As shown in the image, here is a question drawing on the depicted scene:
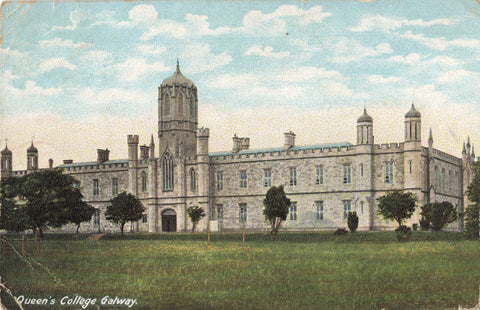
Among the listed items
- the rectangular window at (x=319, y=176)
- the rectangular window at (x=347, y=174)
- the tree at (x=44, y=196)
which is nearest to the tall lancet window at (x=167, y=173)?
the rectangular window at (x=319, y=176)

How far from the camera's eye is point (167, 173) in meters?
49.4

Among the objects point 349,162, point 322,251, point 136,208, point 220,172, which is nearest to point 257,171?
point 220,172

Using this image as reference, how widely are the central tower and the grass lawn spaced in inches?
884

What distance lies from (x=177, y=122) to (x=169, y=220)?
7.56 metres

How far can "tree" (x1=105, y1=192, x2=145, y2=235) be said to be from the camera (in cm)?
3900

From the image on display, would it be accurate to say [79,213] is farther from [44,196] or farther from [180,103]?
[180,103]

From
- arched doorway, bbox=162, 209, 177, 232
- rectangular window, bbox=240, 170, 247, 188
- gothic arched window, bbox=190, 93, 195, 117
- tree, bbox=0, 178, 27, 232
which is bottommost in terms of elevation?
arched doorway, bbox=162, 209, 177, 232

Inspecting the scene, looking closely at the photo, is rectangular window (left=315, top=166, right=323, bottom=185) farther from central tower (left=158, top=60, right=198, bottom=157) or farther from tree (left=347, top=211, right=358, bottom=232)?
central tower (left=158, top=60, right=198, bottom=157)

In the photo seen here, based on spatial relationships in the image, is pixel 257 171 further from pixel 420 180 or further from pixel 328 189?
pixel 420 180

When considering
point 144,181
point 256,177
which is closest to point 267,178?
point 256,177

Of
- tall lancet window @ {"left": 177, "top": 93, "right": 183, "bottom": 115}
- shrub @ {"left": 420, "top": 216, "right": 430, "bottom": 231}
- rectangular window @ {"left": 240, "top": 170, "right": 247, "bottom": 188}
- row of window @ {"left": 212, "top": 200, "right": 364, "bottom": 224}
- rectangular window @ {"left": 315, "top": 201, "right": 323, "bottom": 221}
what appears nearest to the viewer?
shrub @ {"left": 420, "top": 216, "right": 430, "bottom": 231}

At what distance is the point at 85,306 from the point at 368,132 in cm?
3013

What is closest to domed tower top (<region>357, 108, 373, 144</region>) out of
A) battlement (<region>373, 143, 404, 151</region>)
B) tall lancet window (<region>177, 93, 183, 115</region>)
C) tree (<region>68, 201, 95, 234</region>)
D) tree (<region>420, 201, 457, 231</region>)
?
battlement (<region>373, 143, 404, 151</region>)

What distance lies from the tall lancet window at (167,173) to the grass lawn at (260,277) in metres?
24.6
